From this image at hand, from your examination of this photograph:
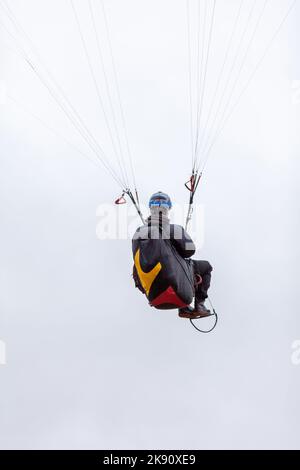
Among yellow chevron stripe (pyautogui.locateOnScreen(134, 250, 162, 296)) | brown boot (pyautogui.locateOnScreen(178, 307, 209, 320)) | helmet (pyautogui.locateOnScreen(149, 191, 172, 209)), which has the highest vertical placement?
helmet (pyautogui.locateOnScreen(149, 191, 172, 209))

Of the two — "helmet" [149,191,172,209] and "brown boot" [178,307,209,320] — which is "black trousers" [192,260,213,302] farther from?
"helmet" [149,191,172,209]

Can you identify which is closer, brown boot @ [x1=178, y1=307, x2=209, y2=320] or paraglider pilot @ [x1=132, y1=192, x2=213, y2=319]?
paraglider pilot @ [x1=132, y1=192, x2=213, y2=319]

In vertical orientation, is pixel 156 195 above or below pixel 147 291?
above

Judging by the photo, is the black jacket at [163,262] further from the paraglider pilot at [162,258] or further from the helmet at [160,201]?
the helmet at [160,201]

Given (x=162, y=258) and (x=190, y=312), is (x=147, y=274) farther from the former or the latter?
(x=190, y=312)

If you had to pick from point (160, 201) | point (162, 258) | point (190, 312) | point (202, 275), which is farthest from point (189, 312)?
point (160, 201)

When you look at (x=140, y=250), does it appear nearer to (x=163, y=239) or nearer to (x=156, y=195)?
(x=163, y=239)

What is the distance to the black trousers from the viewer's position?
13.8 meters

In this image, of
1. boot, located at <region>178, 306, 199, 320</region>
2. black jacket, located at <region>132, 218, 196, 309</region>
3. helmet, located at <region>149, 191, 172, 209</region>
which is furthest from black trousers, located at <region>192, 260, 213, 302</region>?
helmet, located at <region>149, 191, 172, 209</region>

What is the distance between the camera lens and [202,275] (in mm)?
13852

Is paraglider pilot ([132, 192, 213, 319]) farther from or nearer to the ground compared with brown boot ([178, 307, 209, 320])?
farther from the ground

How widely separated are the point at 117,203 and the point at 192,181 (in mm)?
1805

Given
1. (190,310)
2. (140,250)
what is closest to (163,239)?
(140,250)

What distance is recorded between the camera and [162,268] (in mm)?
Result: 11945
